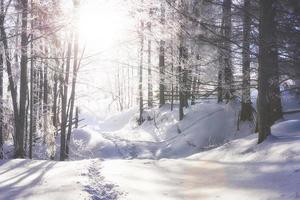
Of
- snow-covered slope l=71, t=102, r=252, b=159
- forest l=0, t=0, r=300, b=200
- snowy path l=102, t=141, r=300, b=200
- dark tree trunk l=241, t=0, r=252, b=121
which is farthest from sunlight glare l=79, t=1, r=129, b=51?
snowy path l=102, t=141, r=300, b=200

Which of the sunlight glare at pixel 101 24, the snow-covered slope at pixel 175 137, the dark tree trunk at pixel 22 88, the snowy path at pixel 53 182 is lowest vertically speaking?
the snow-covered slope at pixel 175 137

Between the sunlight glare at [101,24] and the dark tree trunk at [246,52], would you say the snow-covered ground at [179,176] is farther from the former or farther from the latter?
the sunlight glare at [101,24]

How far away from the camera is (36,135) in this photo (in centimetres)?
2538

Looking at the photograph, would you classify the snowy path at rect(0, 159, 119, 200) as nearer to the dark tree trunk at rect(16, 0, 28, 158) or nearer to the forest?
the forest

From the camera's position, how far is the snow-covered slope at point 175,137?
811 inches

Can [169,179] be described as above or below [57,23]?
below

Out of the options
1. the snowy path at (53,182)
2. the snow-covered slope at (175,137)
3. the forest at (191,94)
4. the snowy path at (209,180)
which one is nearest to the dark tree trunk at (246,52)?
the forest at (191,94)

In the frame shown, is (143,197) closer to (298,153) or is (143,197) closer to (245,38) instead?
(298,153)

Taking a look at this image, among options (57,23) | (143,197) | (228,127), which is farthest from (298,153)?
(228,127)

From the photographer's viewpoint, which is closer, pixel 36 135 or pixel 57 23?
pixel 57 23

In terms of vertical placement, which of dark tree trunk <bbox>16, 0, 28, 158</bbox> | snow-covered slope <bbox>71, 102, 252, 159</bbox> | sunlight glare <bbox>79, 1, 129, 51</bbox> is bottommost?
snow-covered slope <bbox>71, 102, 252, 159</bbox>

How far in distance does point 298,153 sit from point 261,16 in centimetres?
375

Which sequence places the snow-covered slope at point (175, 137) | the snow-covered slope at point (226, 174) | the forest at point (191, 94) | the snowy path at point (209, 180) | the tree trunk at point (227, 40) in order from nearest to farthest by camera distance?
1. the snowy path at point (209, 180)
2. the snow-covered slope at point (226, 174)
3. the forest at point (191, 94)
4. the tree trunk at point (227, 40)
5. the snow-covered slope at point (175, 137)

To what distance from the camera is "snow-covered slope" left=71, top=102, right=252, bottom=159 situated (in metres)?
20.6
